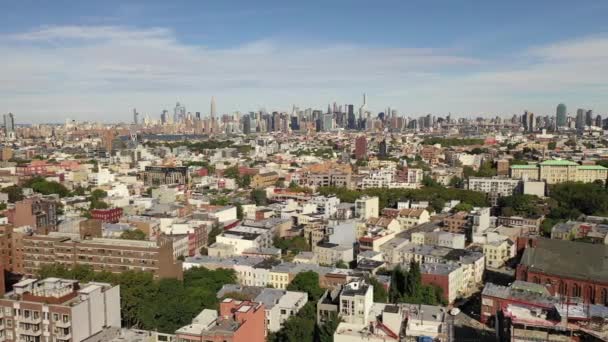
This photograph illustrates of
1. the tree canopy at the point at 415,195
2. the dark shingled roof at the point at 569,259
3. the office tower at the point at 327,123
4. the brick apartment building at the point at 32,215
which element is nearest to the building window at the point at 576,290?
the dark shingled roof at the point at 569,259

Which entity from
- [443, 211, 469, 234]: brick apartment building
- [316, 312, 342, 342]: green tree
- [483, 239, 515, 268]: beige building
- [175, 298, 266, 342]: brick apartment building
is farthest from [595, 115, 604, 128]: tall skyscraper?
[175, 298, 266, 342]: brick apartment building

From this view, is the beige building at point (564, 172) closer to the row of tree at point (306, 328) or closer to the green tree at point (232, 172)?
the green tree at point (232, 172)

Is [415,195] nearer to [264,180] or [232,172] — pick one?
[264,180]

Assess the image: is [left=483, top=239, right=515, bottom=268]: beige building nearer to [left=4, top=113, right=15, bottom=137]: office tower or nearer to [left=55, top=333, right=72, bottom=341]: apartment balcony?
[left=55, top=333, right=72, bottom=341]: apartment balcony

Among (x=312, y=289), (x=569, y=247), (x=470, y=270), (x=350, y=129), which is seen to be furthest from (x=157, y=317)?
(x=350, y=129)

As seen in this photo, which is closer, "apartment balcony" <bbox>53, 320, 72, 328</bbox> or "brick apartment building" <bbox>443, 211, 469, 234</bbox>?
"apartment balcony" <bbox>53, 320, 72, 328</bbox>

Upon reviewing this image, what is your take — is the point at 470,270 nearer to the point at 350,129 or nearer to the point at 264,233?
the point at 264,233
